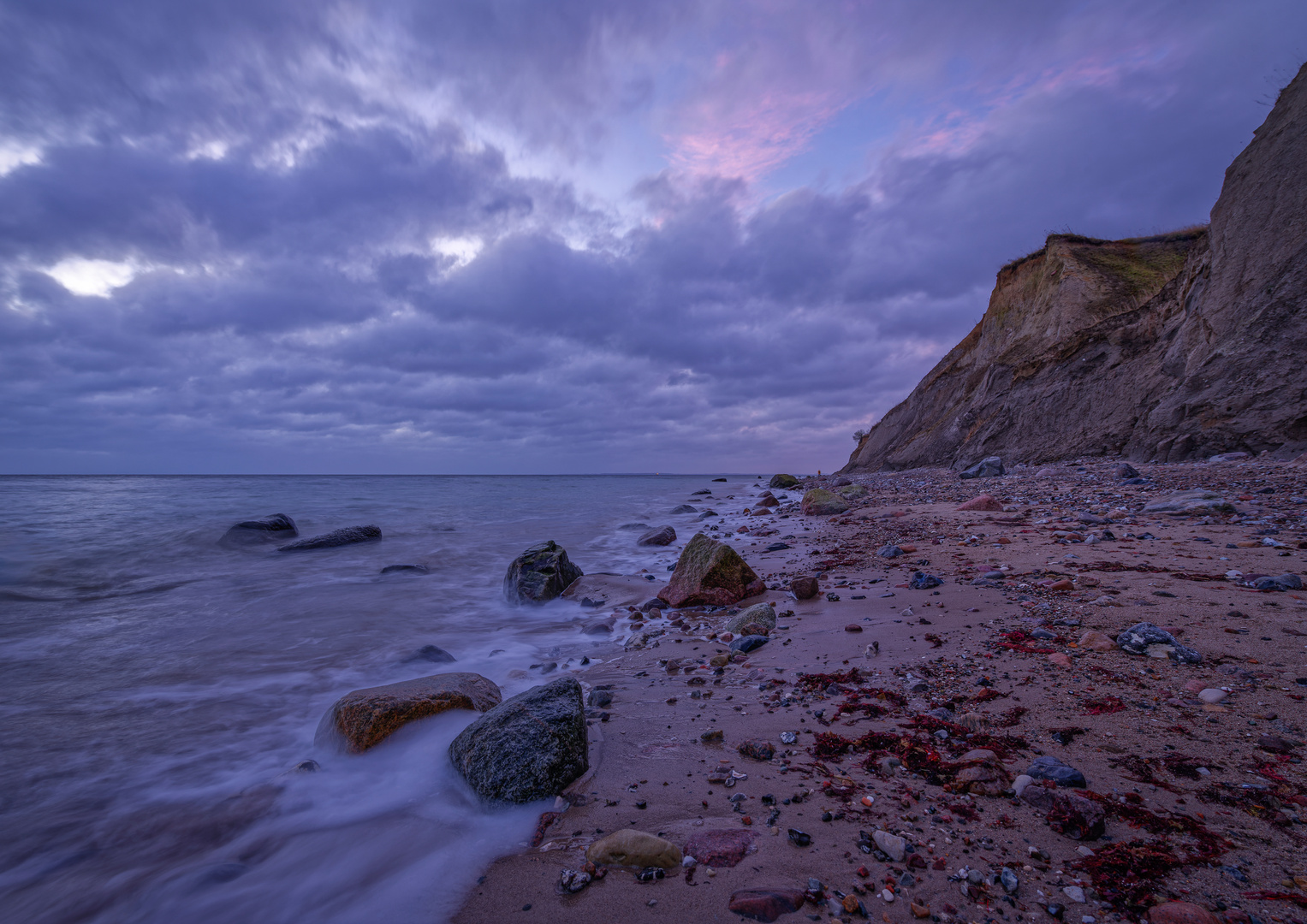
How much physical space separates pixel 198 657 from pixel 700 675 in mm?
6125

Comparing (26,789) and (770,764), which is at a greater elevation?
(770,764)

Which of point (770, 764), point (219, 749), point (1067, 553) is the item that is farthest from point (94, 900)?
point (1067, 553)

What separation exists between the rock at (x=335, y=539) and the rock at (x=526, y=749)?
1317 centimetres

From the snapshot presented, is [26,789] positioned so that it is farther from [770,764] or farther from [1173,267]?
[1173,267]

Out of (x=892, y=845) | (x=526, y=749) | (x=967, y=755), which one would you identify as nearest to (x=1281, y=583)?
(x=967, y=755)

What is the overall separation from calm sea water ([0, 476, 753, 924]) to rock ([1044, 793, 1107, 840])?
2.43m

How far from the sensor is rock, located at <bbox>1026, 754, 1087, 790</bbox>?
219 centimetres

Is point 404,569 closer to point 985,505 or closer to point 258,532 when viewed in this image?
point 258,532

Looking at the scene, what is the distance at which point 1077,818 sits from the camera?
1975mm

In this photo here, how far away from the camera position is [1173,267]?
1939 centimetres

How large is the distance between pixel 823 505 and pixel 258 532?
56.2 ft

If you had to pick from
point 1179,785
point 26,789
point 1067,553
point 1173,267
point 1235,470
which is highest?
point 1173,267

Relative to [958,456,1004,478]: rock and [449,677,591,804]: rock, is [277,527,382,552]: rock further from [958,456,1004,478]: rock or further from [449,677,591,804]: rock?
[958,456,1004,478]: rock

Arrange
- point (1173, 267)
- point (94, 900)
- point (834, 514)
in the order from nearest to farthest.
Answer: point (94, 900) → point (834, 514) → point (1173, 267)
